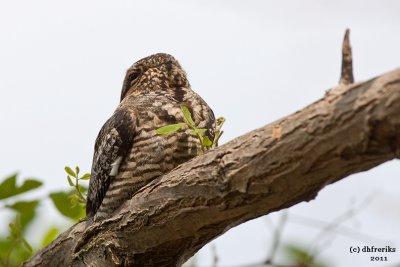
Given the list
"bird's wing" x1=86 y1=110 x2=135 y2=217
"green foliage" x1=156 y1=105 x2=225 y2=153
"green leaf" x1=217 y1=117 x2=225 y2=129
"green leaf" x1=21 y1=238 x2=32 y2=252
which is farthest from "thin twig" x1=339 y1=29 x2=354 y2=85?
"green leaf" x1=21 y1=238 x2=32 y2=252

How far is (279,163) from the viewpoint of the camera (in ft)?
9.58

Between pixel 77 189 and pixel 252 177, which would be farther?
pixel 77 189

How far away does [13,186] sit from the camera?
13.5 feet

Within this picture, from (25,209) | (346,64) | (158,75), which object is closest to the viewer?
(346,64)

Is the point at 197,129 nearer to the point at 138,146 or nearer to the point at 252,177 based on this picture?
the point at 138,146

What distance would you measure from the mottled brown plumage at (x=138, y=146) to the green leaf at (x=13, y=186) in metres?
0.32

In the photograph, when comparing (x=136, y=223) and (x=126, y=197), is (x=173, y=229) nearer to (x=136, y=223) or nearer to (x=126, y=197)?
(x=136, y=223)

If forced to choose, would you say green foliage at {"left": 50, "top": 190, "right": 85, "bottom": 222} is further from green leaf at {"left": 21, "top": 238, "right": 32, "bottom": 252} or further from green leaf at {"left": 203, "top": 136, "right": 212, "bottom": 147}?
green leaf at {"left": 203, "top": 136, "right": 212, "bottom": 147}

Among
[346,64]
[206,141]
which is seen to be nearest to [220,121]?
[206,141]

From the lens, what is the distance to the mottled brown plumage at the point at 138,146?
3.90m

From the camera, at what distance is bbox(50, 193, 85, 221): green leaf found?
14.6ft

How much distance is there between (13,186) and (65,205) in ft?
1.52

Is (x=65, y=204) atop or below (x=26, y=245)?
atop

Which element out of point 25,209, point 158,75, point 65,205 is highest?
point 158,75
